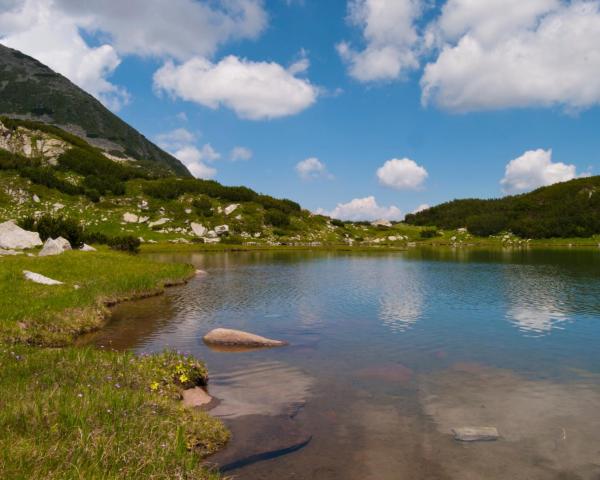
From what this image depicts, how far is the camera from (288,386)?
18.8 metres

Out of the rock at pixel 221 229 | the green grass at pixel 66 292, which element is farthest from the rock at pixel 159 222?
the green grass at pixel 66 292

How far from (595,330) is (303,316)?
67.1 feet

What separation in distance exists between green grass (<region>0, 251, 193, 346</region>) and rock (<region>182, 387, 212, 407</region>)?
1007 cm

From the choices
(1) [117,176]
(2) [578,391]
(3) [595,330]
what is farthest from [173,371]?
(1) [117,176]

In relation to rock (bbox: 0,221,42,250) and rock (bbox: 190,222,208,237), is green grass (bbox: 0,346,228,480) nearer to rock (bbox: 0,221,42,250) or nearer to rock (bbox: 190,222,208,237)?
rock (bbox: 0,221,42,250)

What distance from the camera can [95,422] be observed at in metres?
10.6

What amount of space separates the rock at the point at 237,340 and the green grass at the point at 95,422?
820cm

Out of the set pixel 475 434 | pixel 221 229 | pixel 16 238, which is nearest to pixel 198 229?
pixel 221 229

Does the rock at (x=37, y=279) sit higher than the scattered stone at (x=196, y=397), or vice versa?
the rock at (x=37, y=279)

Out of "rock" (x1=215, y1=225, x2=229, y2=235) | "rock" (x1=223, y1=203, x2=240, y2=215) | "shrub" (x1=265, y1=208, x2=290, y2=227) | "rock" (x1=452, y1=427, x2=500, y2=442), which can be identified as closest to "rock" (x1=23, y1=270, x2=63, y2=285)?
"rock" (x1=452, y1=427, x2=500, y2=442)

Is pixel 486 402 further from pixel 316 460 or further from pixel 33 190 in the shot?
pixel 33 190

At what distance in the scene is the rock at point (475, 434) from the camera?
13.9 m

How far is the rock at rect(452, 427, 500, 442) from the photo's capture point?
546 inches

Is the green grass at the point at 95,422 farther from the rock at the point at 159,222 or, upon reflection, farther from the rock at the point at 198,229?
the rock at the point at 159,222
